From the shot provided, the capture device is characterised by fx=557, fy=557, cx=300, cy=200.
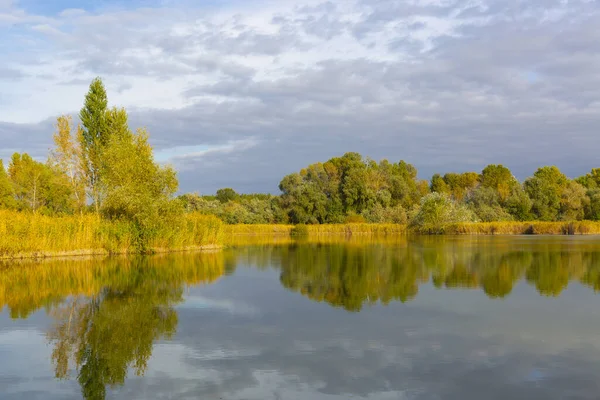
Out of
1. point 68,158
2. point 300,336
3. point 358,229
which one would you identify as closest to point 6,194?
point 68,158

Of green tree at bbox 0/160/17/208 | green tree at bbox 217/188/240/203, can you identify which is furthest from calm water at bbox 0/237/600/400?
green tree at bbox 217/188/240/203

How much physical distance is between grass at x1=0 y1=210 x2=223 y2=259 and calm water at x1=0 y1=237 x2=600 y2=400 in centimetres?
468

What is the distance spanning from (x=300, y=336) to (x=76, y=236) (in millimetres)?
18421

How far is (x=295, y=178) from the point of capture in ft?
240

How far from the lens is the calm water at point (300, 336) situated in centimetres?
698

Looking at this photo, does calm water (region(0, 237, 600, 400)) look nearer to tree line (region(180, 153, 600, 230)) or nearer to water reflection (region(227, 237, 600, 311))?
water reflection (region(227, 237, 600, 311))

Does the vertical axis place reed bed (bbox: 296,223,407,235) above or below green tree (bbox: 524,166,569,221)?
below

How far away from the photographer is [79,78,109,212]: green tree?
33750 mm

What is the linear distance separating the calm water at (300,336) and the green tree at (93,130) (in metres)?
15.9

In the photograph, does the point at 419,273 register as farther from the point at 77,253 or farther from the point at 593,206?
the point at 593,206

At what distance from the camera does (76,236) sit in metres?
25.1

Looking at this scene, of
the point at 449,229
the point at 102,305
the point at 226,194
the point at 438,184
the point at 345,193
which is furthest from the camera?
the point at 226,194

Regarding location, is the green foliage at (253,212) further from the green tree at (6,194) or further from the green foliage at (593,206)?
the green foliage at (593,206)

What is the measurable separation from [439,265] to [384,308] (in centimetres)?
1059
